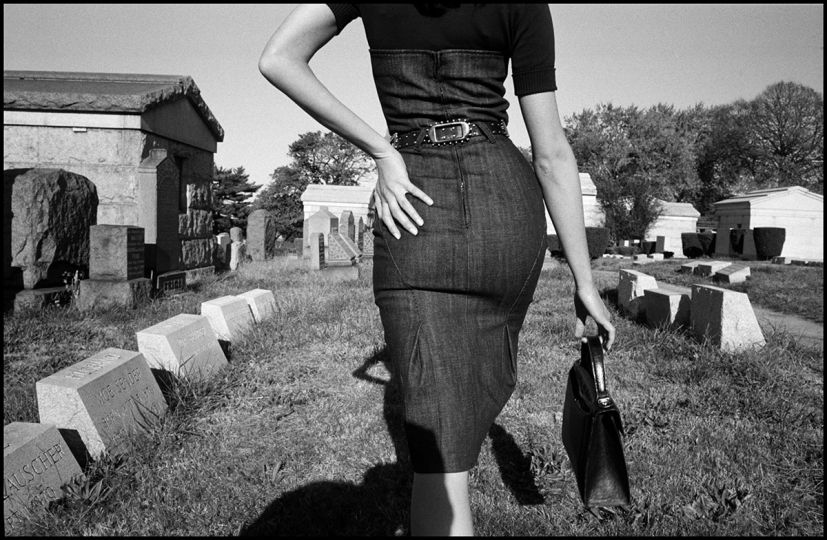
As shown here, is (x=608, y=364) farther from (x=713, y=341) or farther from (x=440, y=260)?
(x=440, y=260)

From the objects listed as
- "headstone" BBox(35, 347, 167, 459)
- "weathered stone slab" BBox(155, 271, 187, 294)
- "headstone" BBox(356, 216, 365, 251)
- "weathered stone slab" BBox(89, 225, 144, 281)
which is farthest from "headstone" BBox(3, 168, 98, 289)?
"headstone" BBox(356, 216, 365, 251)

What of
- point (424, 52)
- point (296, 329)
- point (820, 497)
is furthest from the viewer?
point (296, 329)

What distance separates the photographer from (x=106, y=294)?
6.92 meters

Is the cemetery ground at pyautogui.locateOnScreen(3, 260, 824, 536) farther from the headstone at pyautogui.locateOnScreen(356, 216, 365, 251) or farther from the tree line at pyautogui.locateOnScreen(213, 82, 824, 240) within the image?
the tree line at pyautogui.locateOnScreen(213, 82, 824, 240)

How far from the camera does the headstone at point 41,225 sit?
6.75 m

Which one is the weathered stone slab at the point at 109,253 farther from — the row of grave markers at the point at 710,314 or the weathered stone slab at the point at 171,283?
the row of grave markers at the point at 710,314

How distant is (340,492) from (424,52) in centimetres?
212

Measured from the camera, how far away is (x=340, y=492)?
107 inches

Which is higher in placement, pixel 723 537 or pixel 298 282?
pixel 298 282

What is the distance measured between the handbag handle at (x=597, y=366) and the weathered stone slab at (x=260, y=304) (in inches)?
179

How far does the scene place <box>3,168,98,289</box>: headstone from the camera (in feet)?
22.1

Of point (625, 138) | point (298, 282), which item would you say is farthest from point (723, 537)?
point (625, 138)

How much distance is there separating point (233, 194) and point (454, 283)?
44.4 metres

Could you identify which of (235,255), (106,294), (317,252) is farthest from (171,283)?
(235,255)
